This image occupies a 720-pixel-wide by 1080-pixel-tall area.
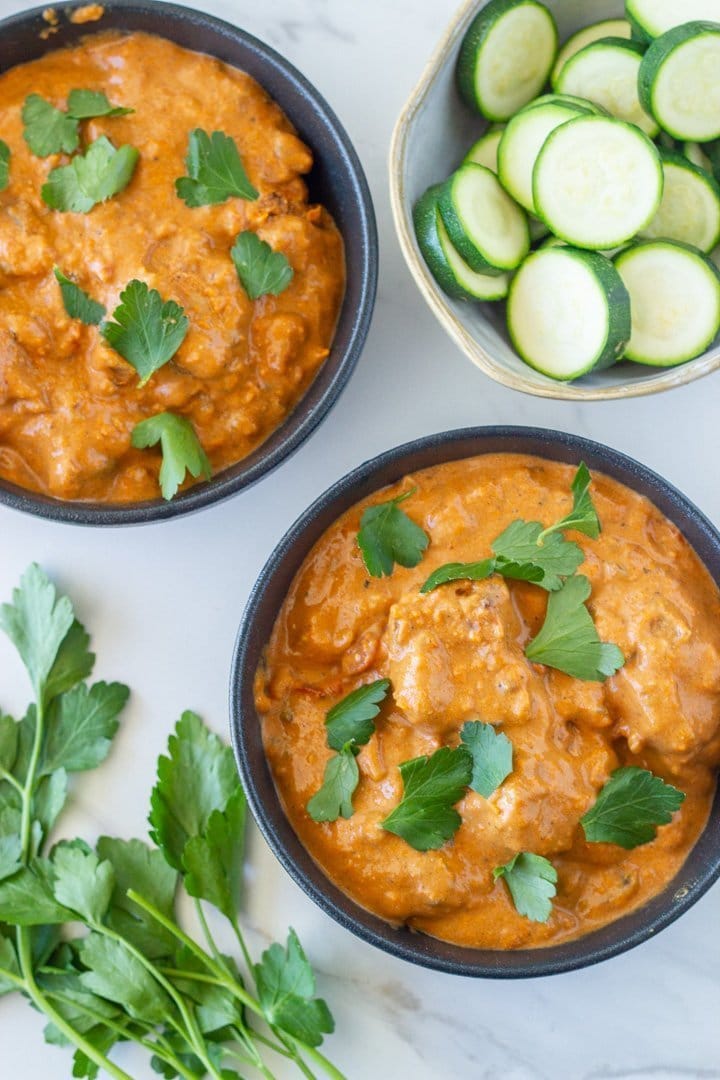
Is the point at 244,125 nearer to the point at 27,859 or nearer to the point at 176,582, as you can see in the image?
the point at 176,582

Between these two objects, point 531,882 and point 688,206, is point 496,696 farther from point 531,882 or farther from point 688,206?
point 688,206

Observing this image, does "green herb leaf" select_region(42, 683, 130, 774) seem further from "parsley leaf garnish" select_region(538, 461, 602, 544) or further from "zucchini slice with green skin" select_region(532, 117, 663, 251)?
"zucchini slice with green skin" select_region(532, 117, 663, 251)

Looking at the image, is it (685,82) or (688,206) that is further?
(688,206)

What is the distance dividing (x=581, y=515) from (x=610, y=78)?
43.9 inches

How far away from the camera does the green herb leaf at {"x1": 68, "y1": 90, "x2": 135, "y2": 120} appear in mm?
2715

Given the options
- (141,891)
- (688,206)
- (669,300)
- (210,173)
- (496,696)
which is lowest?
(141,891)

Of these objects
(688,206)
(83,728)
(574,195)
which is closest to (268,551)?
(83,728)

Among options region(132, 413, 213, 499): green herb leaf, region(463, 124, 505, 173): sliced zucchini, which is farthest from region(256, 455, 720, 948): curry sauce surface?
region(463, 124, 505, 173): sliced zucchini

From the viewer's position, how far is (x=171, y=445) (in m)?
2.67

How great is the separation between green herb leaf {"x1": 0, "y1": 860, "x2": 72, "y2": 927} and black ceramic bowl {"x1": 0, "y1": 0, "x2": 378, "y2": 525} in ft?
3.45

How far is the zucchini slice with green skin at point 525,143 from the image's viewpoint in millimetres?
2658

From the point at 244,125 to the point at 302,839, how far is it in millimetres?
1759

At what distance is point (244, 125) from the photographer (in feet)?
9.11

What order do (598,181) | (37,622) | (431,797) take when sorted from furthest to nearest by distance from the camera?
(37,622)
(598,181)
(431,797)
